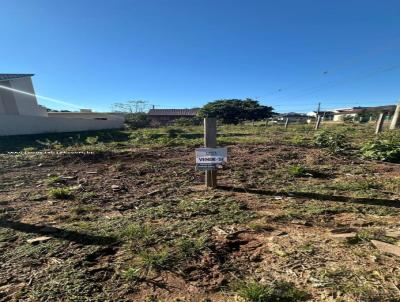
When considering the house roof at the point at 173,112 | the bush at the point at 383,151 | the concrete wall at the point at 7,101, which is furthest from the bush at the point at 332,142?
the house roof at the point at 173,112

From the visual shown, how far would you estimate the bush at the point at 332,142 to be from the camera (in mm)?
8156

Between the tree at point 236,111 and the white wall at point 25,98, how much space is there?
80.3 ft

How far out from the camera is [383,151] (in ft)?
23.2

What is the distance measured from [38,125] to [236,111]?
99.0ft

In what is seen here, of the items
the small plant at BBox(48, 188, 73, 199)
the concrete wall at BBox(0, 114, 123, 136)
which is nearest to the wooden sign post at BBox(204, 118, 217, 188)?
the small plant at BBox(48, 188, 73, 199)

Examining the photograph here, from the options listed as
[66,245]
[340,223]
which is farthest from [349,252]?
[66,245]

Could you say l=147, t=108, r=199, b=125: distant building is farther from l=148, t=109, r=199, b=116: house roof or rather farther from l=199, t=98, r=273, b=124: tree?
l=199, t=98, r=273, b=124: tree

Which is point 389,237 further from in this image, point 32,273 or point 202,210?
point 32,273

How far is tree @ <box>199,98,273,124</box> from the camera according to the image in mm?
40969

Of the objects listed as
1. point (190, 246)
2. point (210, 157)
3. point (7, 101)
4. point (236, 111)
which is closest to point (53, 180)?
point (210, 157)

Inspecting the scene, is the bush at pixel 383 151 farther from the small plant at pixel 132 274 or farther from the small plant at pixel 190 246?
the small plant at pixel 132 274

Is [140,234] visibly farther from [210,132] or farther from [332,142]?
[332,142]

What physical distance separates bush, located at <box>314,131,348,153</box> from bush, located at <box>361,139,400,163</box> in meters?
0.72

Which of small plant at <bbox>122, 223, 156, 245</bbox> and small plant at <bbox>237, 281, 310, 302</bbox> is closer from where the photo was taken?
small plant at <bbox>237, 281, 310, 302</bbox>
